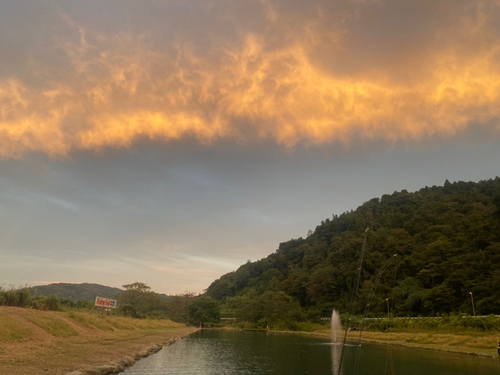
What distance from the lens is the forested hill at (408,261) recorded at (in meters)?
61.8

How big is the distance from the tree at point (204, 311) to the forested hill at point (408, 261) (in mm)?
8296

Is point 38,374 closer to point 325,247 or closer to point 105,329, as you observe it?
point 105,329

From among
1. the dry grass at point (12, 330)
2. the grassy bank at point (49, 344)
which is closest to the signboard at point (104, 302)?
the grassy bank at point (49, 344)

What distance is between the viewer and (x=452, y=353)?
29.2m

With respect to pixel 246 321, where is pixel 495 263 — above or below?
above

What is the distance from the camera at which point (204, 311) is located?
3920 inches

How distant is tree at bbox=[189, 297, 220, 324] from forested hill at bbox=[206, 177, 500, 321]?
8.30m

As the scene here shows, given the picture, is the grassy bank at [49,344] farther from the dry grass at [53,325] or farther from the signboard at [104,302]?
the signboard at [104,302]

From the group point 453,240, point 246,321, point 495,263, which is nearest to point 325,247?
point 246,321

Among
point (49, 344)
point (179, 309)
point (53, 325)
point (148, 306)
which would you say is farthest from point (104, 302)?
point (179, 309)

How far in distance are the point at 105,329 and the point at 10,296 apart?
10682mm

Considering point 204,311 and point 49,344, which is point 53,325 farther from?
point 204,311

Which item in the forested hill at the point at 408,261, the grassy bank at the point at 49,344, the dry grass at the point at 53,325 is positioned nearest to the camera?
the grassy bank at the point at 49,344

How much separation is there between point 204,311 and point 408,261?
59125 millimetres
